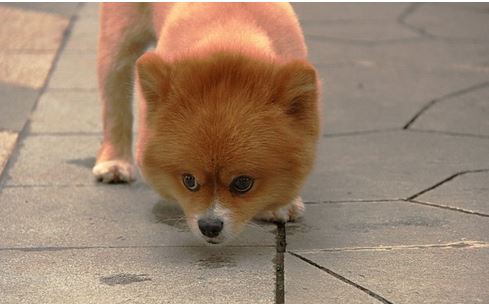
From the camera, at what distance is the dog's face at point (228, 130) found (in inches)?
165

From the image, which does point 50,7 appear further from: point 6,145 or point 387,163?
point 387,163

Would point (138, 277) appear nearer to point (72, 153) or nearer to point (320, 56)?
point (72, 153)

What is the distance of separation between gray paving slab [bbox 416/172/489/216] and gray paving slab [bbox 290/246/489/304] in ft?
1.92

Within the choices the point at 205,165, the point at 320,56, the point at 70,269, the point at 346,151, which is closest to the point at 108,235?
the point at 70,269

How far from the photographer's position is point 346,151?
237 inches

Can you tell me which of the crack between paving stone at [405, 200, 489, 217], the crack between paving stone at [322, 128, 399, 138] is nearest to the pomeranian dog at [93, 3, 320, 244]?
the crack between paving stone at [405, 200, 489, 217]

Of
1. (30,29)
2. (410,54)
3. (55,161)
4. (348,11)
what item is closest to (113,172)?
(55,161)

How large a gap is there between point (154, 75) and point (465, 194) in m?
1.81

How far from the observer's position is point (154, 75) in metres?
4.34

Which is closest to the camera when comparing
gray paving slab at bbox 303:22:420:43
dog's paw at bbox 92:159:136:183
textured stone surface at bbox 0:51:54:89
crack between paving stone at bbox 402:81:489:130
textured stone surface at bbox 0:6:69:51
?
dog's paw at bbox 92:159:136:183

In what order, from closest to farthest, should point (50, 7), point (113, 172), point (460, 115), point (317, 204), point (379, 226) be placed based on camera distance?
1. point (379, 226)
2. point (317, 204)
3. point (113, 172)
4. point (460, 115)
5. point (50, 7)

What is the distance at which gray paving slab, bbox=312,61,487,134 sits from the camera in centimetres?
660

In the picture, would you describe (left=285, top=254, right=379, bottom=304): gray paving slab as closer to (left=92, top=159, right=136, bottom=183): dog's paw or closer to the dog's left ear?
the dog's left ear

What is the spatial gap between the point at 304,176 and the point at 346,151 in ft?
5.16
